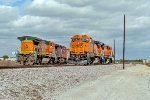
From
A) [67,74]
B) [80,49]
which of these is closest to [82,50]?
[80,49]

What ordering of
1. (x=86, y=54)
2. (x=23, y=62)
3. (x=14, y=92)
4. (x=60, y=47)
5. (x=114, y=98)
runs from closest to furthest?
(x=14, y=92) < (x=114, y=98) < (x=23, y=62) < (x=86, y=54) < (x=60, y=47)

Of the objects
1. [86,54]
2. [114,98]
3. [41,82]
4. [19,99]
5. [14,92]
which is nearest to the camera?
[19,99]

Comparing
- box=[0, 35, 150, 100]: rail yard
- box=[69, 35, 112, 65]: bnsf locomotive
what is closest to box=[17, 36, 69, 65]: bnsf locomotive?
box=[0, 35, 150, 100]: rail yard

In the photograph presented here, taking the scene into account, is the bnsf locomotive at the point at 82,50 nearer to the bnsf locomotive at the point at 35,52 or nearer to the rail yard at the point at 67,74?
the rail yard at the point at 67,74

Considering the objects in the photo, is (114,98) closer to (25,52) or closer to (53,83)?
(53,83)

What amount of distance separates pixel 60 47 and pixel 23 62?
661 inches

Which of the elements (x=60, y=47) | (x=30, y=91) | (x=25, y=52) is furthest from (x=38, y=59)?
(x=30, y=91)

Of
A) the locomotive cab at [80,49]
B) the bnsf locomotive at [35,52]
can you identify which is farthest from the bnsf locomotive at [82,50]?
the bnsf locomotive at [35,52]

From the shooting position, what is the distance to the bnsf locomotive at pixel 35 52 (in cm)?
4497

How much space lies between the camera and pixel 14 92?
13.7 metres

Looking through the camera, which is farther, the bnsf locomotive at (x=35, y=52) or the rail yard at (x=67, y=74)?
the bnsf locomotive at (x=35, y=52)

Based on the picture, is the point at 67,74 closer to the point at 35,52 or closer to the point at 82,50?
the point at 35,52

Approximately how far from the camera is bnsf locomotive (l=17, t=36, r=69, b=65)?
44969 millimetres

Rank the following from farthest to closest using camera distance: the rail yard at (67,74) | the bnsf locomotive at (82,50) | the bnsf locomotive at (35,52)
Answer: the bnsf locomotive at (82,50)
the bnsf locomotive at (35,52)
the rail yard at (67,74)
